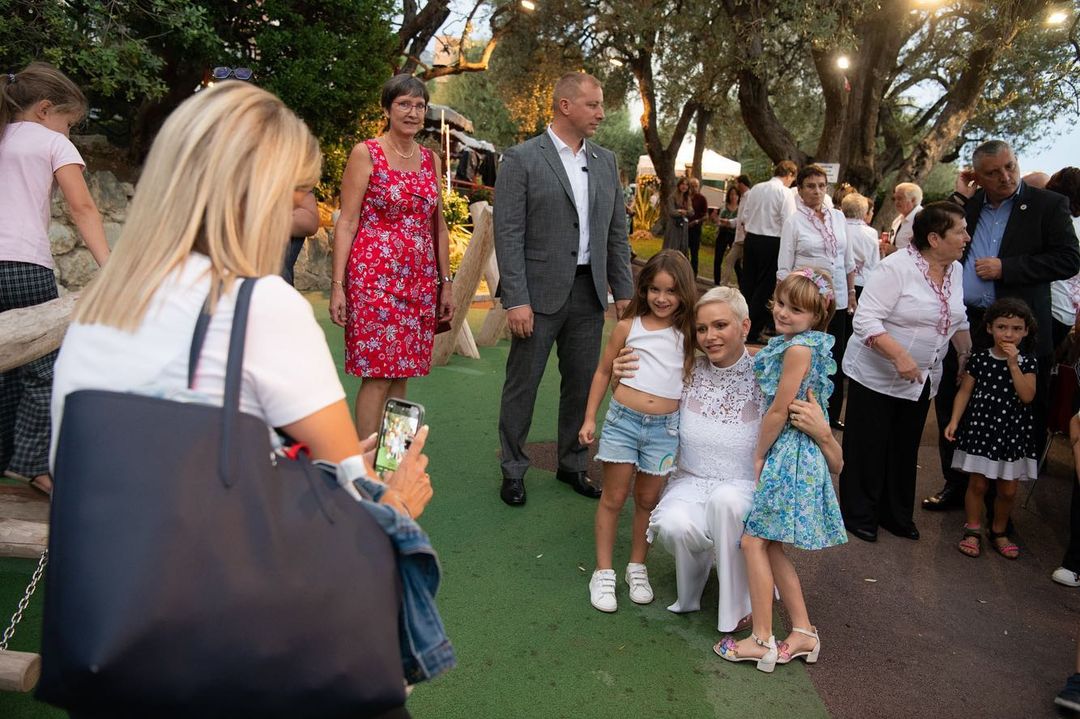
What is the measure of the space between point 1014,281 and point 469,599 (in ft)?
11.1

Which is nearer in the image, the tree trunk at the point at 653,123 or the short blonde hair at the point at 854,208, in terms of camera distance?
the short blonde hair at the point at 854,208

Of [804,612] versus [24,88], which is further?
[24,88]

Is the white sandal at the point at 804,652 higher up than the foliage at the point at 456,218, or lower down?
lower down

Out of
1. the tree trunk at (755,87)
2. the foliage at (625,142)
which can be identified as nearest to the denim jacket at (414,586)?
the tree trunk at (755,87)

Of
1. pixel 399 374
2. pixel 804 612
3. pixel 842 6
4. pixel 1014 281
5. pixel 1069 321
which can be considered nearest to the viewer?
pixel 804 612

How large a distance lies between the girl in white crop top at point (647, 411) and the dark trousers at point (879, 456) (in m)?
1.48

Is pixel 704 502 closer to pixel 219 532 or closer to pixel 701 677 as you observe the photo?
pixel 701 677

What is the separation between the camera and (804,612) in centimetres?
315

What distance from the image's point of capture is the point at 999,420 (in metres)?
4.28

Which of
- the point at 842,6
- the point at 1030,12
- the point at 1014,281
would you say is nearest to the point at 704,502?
the point at 1014,281

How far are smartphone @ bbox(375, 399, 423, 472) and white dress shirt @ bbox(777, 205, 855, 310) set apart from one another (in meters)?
4.82

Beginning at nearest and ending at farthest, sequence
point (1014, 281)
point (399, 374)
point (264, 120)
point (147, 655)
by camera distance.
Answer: point (147, 655) < point (264, 120) < point (399, 374) < point (1014, 281)

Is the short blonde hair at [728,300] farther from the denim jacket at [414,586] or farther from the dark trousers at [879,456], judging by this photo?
the denim jacket at [414,586]

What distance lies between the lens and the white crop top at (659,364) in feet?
11.2
